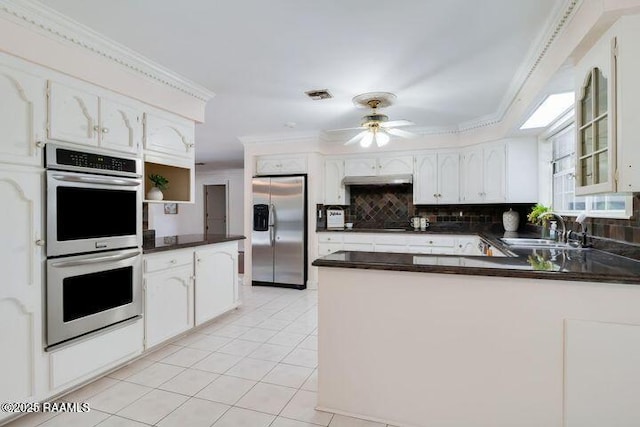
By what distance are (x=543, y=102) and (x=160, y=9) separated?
2.89 meters

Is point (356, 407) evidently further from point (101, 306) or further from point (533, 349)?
point (101, 306)

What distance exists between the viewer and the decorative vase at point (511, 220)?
14.7 ft

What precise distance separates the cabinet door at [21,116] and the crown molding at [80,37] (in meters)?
0.31

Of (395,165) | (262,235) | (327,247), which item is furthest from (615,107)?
(262,235)

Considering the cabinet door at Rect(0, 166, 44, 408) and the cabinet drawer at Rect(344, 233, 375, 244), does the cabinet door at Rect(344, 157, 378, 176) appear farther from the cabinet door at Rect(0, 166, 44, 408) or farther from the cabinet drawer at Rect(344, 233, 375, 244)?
the cabinet door at Rect(0, 166, 44, 408)

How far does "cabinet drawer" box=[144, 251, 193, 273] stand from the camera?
2.72 m

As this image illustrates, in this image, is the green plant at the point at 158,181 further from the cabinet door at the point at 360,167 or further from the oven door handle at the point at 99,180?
the cabinet door at the point at 360,167

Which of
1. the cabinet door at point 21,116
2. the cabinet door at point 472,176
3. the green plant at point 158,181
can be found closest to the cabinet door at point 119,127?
the cabinet door at point 21,116

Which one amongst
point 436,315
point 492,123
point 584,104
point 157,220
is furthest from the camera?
point 157,220

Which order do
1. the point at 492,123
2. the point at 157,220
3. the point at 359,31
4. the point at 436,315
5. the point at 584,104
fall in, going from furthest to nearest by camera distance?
the point at 157,220
the point at 492,123
the point at 359,31
the point at 584,104
the point at 436,315

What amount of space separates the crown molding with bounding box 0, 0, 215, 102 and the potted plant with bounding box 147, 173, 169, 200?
0.83m

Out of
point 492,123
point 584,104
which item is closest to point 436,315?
point 584,104

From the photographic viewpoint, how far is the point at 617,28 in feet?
5.13

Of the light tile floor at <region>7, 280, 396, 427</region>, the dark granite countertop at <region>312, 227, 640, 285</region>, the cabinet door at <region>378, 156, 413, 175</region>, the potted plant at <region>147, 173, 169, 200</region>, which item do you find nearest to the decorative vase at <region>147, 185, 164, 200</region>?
the potted plant at <region>147, 173, 169, 200</region>
